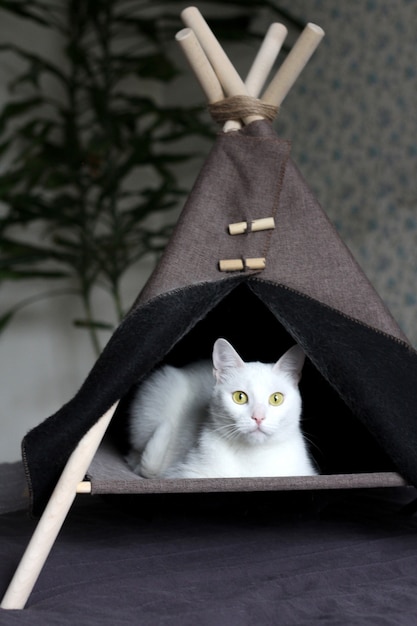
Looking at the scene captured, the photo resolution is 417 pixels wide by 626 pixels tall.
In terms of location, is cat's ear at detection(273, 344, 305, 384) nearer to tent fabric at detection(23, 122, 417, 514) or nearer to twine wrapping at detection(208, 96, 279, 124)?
tent fabric at detection(23, 122, 417, 514)

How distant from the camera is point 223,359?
1371 mm

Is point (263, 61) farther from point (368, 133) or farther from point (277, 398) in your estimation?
point (368, 133)

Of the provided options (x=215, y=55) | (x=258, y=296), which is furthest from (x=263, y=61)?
(x=258, y=296)

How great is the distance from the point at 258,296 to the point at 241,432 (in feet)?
0.78

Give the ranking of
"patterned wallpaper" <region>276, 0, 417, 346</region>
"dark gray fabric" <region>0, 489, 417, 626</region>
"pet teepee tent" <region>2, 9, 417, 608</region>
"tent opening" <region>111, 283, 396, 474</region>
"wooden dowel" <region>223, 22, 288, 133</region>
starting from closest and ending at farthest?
"dark gray fabric" <region>0, 489, 417, 626</region> → "pet teepee tent" <region>2, 9, 417, 608</region> → "wooden dowel" <region>223, 22, 288, 133</region> → "tent opening" <region>111, 283, 396, 474</region> → "patterned wallpaper" <region>276, 0, 417, 346</region>

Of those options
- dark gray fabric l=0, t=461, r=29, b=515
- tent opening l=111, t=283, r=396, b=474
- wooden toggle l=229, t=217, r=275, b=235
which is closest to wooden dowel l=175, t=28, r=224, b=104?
wooden toggle l=229, t=217, r=275, b=235

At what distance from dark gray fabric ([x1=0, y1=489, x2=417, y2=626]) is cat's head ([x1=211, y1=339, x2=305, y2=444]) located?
0.40 ft

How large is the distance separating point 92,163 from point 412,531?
1.86 m

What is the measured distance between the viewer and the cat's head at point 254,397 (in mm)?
1308

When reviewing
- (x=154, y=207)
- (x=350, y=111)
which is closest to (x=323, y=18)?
(x=350, y=111)

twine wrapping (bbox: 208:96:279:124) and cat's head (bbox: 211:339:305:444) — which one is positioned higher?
twine wrapping (bbox: 208:96:279:124)

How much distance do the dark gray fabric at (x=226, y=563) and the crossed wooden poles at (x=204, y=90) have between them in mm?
62

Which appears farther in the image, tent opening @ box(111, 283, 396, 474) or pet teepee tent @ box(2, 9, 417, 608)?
tent opening @ box(111, 283, 396, 474)

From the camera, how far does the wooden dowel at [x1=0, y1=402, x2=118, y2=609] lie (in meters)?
1.09
